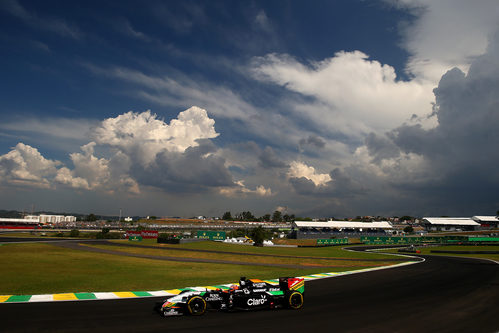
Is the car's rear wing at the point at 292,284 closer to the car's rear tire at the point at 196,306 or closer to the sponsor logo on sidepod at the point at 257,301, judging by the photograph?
the sponsor logo on sidepod at the point at 257,301

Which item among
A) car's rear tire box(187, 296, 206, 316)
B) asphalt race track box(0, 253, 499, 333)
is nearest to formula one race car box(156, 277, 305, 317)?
car's rear tire box(187, 296, 206, 316)

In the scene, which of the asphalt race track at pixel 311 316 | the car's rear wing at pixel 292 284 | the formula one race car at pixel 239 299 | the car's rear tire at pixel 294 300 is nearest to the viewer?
the asphalt race track at pixel 311 316

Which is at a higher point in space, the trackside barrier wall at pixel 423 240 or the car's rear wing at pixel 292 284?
the car's rear wing at pixel 292 284

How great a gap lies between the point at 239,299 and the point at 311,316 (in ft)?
10.4

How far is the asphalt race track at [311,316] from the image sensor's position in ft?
37.4

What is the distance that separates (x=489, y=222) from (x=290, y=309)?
214038 millimetres

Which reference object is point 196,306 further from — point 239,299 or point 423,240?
point 423,240

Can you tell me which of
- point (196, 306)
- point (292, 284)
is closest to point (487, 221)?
point (292, 284)

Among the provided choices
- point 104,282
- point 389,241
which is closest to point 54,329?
point 104,282

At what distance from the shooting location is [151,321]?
476 inches

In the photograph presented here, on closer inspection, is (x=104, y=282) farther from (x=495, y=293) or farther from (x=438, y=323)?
(x=495, y=293)

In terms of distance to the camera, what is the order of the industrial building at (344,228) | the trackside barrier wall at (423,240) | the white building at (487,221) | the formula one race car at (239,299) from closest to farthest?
the formula one race car at (239,299) → the trackside barrier wall at (423,240) → the industrial building at (344,228) → the white building at (487,221)

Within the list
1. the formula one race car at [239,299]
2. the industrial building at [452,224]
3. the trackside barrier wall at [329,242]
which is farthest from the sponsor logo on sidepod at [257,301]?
the industrial building at [452,224]

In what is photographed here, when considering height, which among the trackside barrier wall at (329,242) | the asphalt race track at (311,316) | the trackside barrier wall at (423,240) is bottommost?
the trackside barrier wall at (329,242)
